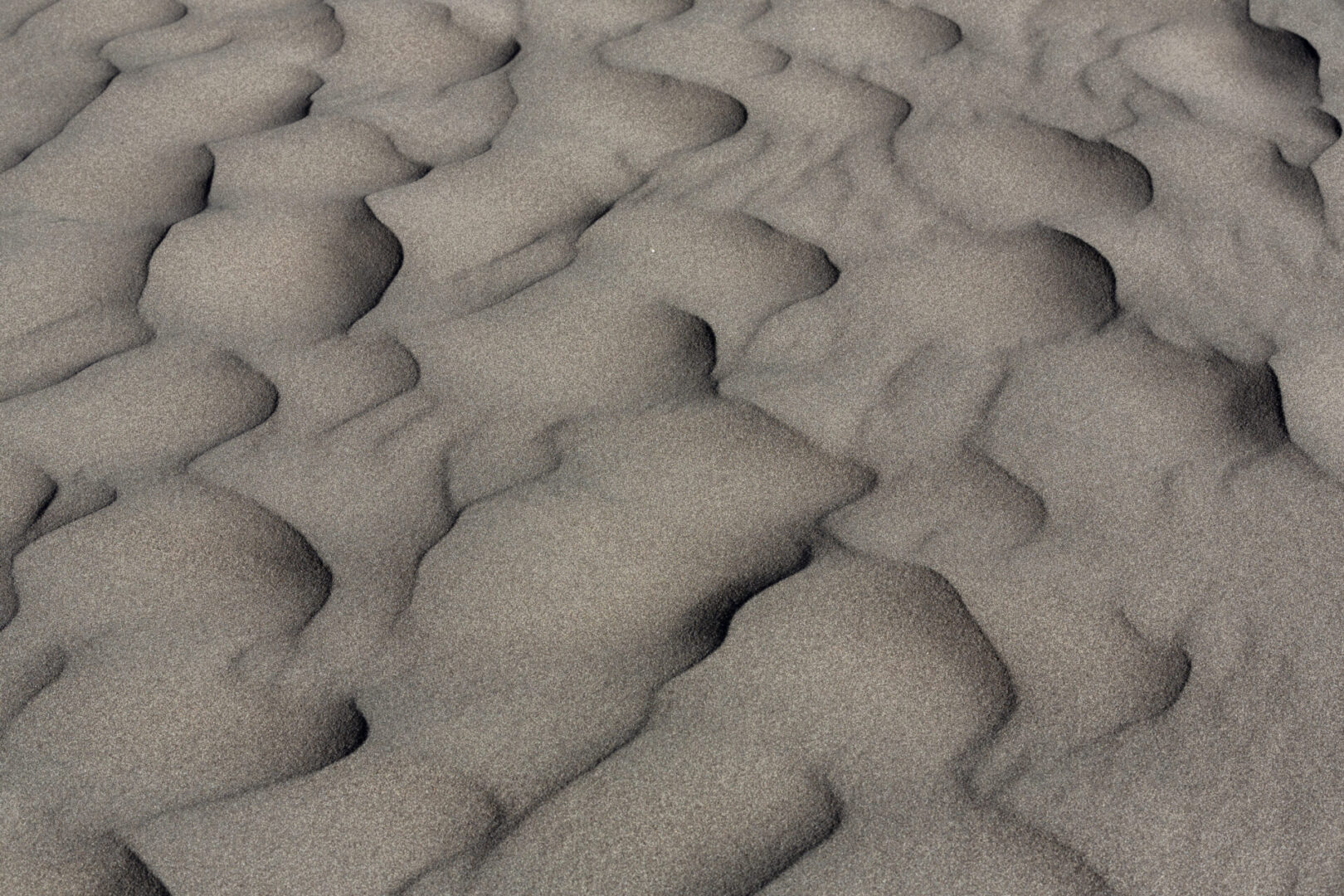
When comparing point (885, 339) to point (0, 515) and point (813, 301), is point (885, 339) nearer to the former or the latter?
point (813, 301)

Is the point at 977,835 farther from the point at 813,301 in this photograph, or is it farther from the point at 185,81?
the point at 185,81

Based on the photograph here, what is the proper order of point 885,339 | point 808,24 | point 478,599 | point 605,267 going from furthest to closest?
point 808,24, point 605,267, point 885,339, point 478,599

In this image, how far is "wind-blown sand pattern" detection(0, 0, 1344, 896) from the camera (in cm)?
119

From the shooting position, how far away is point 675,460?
155 cm

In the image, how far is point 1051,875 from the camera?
1.13 m

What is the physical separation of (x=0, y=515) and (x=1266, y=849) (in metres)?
1.12

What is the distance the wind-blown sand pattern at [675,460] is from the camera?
1186mm

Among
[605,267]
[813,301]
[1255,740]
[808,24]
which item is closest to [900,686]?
[1255,740]

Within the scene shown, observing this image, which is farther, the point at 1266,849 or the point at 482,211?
the point at 482,211

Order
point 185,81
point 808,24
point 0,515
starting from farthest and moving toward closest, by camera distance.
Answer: point 808,24
point 185,81
point 0,515

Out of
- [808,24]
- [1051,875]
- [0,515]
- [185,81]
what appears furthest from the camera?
[808,24]

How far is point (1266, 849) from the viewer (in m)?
1.14

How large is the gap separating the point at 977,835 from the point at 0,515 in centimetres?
93

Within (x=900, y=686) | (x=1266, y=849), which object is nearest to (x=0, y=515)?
(x=900, y=686)
